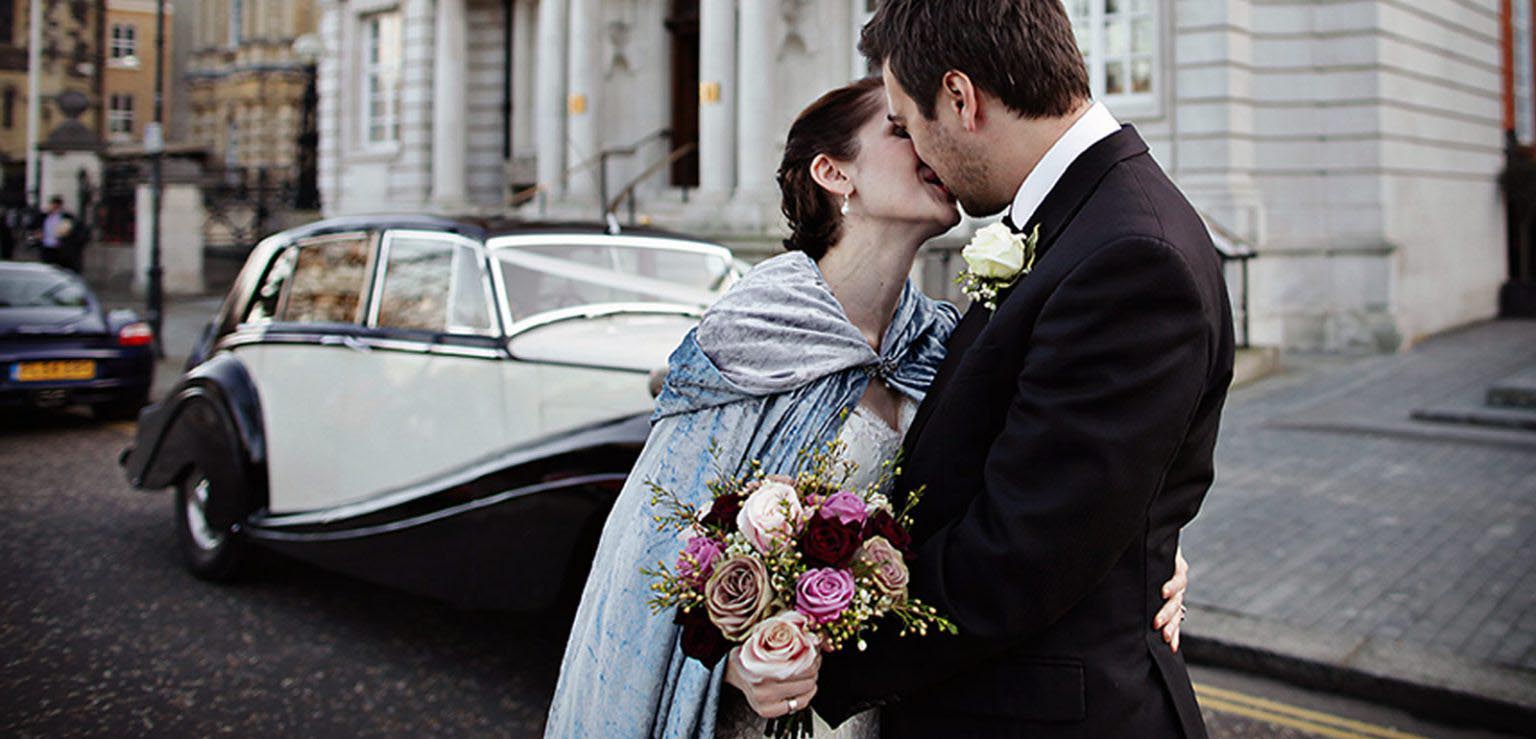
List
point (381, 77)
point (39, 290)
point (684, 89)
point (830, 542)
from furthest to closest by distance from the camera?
point (381, 77) < point (684, 89) < point (39, 290) < point (830, 542)

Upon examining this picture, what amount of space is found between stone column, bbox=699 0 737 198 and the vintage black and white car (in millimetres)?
13301

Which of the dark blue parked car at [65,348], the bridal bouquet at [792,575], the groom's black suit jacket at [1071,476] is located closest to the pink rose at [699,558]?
the bridal bouquet at [792,575]

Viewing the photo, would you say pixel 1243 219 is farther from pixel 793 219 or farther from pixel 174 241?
pixel 174 241

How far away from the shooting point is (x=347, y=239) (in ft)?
18.6

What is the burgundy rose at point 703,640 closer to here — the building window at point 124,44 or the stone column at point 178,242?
the stone column at point 178,242

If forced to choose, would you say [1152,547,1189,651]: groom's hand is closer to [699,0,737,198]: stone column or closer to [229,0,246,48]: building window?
[699,0,737,198]: stone column

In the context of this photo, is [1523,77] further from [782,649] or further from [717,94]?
[782,649]

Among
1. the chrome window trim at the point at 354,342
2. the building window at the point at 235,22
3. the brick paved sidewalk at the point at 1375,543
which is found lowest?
the brick paved sidewalk at the point at 1375,543

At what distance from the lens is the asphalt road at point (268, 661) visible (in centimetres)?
425

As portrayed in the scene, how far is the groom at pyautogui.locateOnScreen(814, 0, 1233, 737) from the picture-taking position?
1.57 metres

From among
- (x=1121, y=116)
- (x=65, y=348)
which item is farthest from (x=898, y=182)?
(x=1121, y=116)

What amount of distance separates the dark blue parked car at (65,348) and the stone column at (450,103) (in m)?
12.2

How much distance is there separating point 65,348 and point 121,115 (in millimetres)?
53524

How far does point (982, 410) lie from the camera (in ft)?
5.60
